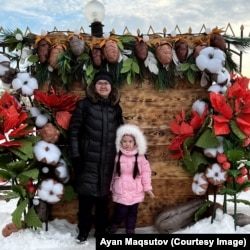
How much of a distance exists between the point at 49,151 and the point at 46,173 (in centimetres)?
27

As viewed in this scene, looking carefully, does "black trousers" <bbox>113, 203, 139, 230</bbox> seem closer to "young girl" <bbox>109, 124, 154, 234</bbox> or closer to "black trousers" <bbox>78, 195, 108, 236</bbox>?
"young girl" <bbox>109, 124, 154, 234</bbox>

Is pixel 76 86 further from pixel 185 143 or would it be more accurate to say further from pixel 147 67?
pixel 185 143

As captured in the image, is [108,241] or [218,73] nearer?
[108,241]

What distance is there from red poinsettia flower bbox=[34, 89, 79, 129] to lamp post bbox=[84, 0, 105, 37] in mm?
779

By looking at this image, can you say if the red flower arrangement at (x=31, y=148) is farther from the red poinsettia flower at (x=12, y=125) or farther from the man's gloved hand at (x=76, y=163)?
the man's gloved hand at (x=76, y=163)

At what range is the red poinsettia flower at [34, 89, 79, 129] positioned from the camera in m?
4.00

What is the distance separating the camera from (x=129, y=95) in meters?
→ 4.30

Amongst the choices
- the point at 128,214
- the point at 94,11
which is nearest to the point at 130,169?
the point at 128,214

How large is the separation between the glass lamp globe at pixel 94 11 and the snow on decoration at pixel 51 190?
1.65 m

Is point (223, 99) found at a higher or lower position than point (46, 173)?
higher

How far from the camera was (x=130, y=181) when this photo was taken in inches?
155

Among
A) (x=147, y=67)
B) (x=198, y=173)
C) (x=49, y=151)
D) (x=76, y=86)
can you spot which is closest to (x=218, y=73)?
(x=147, y=67)

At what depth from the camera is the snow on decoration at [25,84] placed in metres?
4.04

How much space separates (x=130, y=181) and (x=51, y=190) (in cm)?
75
